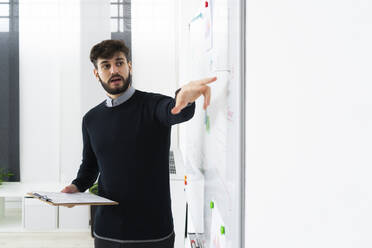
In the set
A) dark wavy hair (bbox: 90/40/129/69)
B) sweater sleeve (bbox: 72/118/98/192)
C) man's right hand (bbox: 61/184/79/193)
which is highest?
dark wavy hair (bbox: 90/40/129/69)

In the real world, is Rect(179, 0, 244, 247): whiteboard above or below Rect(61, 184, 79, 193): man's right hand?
above

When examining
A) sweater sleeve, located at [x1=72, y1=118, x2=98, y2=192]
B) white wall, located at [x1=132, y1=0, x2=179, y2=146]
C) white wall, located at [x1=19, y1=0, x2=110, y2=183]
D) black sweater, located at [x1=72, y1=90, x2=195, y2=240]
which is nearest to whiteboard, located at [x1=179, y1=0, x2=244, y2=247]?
black sweater, located at [x1=72, y1=90, x2=195, y2=240]

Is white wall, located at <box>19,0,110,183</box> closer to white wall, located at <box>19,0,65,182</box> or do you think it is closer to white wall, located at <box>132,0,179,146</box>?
white wall, located at <box>19,0,65,182</box>

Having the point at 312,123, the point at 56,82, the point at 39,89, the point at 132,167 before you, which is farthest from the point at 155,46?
the point at 312,123

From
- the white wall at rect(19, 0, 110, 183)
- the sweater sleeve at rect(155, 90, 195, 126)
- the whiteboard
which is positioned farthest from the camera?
the white wall at rect(19, 0, 110, 183)

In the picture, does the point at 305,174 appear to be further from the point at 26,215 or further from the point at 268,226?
the point at 26,215

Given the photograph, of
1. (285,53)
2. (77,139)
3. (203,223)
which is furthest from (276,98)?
(77,139)

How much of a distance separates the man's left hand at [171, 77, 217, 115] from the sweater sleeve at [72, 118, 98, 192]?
720 mm

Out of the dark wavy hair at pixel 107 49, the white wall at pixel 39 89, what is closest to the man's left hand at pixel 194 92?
the dark wavy hair at pixel 107 49

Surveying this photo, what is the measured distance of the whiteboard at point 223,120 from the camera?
800 millimetres

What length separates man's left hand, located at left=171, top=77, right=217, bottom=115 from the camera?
1045 mm

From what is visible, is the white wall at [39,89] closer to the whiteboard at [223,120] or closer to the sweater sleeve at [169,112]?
the sweater sleeve at [169,112]

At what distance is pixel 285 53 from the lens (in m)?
0.54

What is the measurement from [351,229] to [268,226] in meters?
0.27
